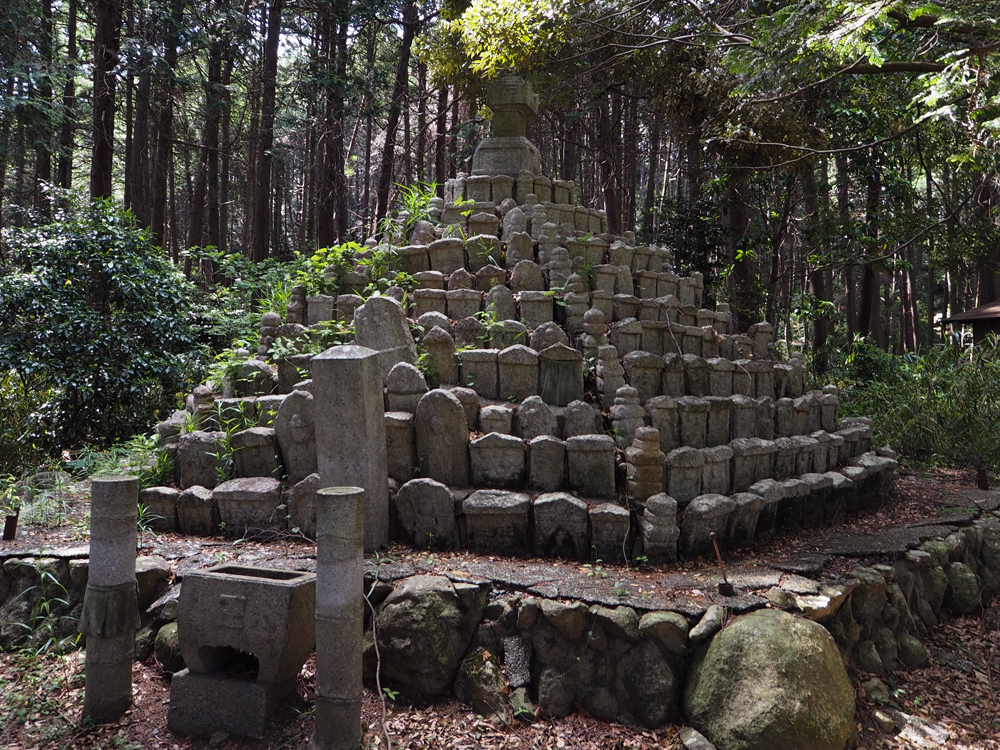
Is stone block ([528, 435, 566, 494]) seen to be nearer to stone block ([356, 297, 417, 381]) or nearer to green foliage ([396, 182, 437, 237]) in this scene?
stone block ([356, 297, 417, 381])

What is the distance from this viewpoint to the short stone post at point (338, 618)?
308 centimetres

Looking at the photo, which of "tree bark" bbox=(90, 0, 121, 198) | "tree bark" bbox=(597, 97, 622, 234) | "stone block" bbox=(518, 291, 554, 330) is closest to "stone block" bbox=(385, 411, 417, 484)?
"stone block" bbox=(518, 291, 554, 330)

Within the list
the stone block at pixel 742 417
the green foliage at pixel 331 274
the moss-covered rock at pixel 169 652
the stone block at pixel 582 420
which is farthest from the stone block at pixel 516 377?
the moss-covered rock at pixel 169 652

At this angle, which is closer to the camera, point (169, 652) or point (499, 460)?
point (169, 652)

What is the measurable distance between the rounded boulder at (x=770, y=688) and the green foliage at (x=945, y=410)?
18.6 feet

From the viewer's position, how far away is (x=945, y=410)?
26.8 ft

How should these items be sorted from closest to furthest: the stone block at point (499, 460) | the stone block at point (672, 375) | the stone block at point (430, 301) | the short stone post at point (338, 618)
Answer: the short stone post at point (338, 618), the stone block at point (499, 460), the stone block at point (672, 375), the stone block at point (430, 301)

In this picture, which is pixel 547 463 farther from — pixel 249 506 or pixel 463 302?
pixel 249 506

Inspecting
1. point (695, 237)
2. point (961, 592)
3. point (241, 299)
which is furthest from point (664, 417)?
point (241, 299)

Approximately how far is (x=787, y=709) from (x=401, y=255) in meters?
4.74

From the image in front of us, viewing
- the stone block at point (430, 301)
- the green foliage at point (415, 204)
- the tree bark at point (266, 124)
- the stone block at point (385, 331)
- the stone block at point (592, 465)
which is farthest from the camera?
the tree bark at point (266, 124)

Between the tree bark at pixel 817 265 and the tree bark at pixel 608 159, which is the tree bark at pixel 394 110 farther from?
the tree bark at pixel 817 265

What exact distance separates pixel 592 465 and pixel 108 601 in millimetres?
2950

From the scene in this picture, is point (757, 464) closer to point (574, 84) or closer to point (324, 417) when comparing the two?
point (324, 417)
